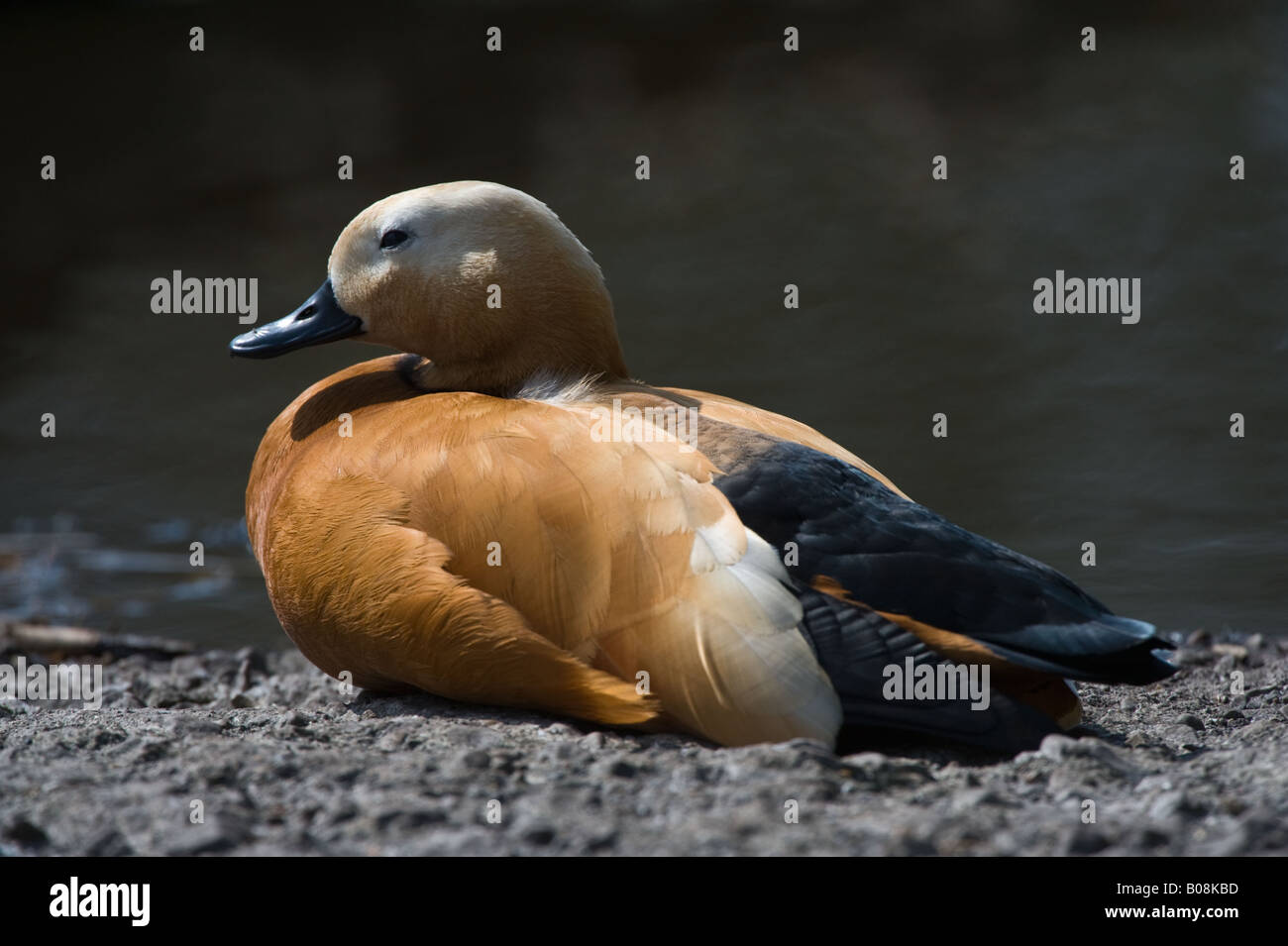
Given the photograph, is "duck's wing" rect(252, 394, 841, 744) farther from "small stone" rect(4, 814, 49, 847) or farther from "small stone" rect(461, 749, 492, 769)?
"small stone" rect(4, 814, 49, 847)

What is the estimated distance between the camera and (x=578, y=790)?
2682mm

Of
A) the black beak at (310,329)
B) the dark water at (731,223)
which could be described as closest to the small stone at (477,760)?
the black beak at (310,329)

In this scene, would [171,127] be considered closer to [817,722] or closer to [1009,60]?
[1009,60]

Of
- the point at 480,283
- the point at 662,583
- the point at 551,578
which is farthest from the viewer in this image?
the point at 480,283

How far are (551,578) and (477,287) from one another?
1.01m

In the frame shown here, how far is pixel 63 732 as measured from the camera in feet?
11.1

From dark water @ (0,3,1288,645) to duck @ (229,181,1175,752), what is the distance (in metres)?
3.12

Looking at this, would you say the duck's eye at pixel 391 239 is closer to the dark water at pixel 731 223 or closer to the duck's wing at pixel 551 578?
the duck's wing at pixel 551 578

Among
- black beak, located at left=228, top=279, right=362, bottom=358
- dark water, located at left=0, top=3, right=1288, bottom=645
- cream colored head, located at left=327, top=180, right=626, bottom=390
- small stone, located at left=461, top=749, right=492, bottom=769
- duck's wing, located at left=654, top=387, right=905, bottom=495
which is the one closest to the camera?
small stone, located at left=461, top=749, right=492, bottom=769

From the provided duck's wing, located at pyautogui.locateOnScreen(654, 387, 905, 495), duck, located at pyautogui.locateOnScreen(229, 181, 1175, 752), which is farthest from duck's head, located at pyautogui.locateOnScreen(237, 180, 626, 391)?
duck's wing, located at pyautogui.locateOnScreen(654, 387, 905, 495)

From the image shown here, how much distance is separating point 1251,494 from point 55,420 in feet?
20.9

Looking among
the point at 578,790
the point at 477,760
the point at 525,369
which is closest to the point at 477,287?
the point at 525,369

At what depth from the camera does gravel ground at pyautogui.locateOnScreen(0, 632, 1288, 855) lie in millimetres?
2428

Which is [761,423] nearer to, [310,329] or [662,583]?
[662,583]
